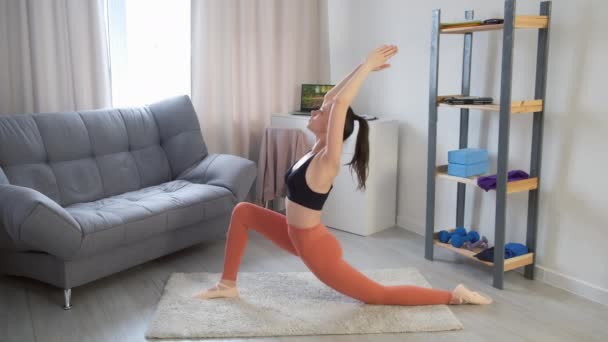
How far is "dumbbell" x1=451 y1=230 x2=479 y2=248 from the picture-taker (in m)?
3.25

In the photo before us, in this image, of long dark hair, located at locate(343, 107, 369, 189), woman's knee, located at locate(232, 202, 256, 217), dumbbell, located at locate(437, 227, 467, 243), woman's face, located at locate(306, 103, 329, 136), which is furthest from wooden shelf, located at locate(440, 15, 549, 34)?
woman's knee, located at locate(232, 202, 256, 217)

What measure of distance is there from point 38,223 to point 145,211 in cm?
56

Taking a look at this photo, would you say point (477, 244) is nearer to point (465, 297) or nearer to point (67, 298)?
point (465, 297)

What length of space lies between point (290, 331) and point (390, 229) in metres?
1.66

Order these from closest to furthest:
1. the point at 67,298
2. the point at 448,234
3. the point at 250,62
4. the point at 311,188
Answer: the point at 311,188
the point at 67,298
the point at 448,234
the point at 250,62

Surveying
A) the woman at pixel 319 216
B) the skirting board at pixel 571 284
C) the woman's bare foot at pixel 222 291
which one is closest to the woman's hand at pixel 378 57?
the woman at pixel 319 216

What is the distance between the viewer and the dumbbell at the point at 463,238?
10.7 ft

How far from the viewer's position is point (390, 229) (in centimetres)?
399

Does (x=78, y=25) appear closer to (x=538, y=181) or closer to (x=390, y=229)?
(x=390, y=229)

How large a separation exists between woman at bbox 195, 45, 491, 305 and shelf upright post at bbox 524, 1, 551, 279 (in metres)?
0.50

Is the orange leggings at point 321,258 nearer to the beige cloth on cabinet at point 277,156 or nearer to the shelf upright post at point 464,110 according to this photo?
the shelf upright post at point 464,110

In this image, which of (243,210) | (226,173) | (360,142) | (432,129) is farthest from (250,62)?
(360,142)

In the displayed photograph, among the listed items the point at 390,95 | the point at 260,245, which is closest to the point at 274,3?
the point at 390,95

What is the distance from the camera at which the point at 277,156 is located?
402 centimetres
